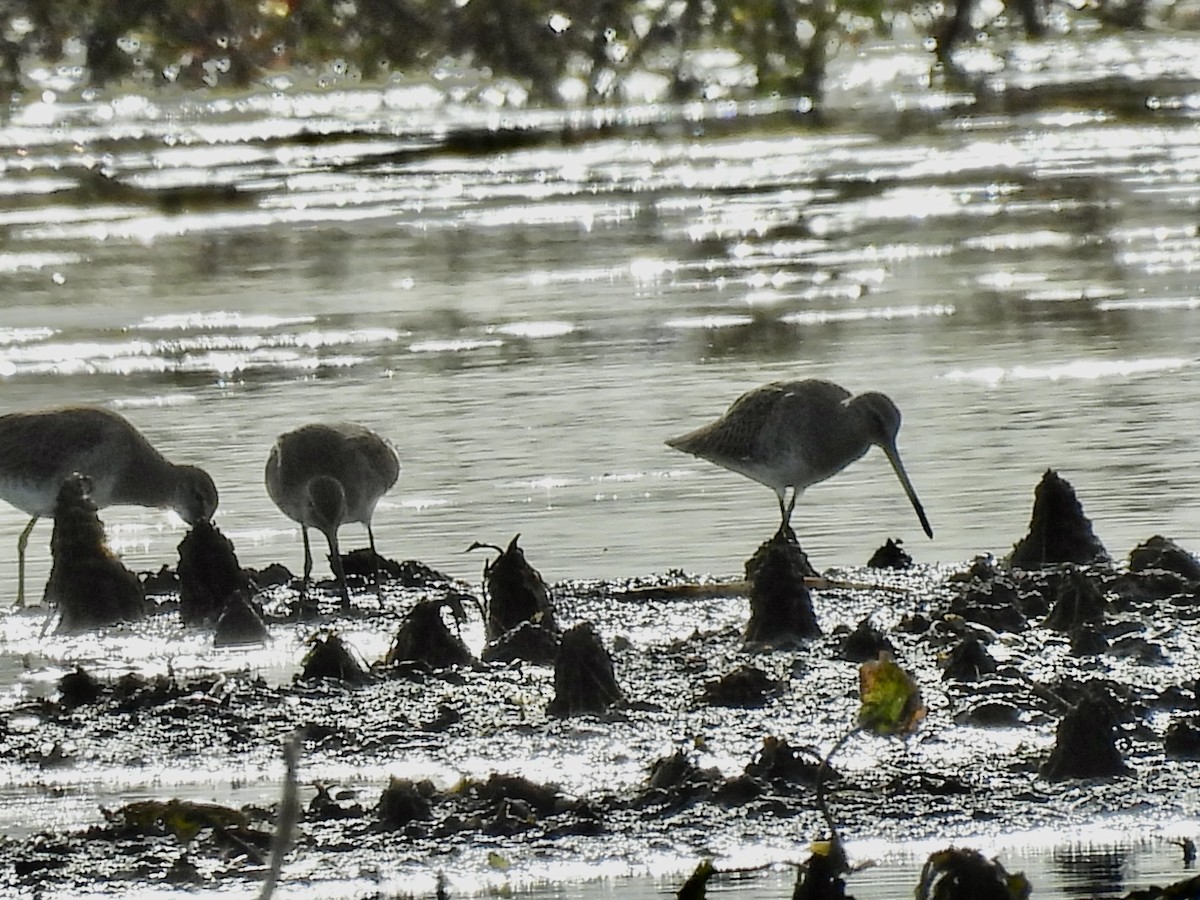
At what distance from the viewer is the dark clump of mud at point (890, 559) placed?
930 centimetres

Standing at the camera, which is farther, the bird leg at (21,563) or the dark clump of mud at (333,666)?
the bird leg at (21,563)

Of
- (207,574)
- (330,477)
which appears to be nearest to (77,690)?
(207,574)

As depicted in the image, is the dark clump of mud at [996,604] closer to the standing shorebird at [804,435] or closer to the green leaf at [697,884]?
the standing shorebird at [804,435]

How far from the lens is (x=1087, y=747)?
248 inches

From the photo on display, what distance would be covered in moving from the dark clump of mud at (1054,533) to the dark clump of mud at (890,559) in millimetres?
392

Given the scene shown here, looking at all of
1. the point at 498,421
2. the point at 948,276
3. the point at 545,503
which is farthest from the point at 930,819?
the point at 948,276

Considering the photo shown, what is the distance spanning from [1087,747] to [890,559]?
9.95ft

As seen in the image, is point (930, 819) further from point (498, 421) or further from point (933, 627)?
point (498, 421)

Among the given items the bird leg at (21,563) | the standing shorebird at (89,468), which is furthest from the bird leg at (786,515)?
the bird leg at (21,563)

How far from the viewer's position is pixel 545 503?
1082 centimetres

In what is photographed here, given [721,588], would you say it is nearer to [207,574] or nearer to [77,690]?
[207,574]

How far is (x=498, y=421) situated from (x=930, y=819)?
22.5 ft

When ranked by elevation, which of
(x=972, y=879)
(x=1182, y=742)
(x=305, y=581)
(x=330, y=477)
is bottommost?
(x=305, y=581)

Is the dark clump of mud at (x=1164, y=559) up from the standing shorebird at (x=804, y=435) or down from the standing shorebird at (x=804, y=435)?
down
